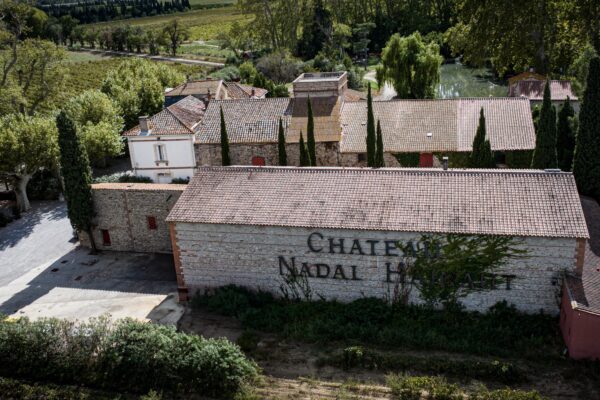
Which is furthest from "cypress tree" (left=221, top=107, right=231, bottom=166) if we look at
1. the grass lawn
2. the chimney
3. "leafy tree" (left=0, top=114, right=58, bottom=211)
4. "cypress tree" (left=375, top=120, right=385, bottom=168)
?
the grass lawn

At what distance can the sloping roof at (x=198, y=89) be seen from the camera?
49.6m

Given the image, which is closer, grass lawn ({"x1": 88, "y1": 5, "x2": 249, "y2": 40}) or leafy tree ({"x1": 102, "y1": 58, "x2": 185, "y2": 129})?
leafy tree ({"x1": 102, "y1": 58, "x2": 185, "y2": 129})

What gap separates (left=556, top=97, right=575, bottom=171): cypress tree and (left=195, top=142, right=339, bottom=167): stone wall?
1394 centimetres

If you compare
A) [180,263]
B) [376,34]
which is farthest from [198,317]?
[376,34]

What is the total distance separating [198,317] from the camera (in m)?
24.8

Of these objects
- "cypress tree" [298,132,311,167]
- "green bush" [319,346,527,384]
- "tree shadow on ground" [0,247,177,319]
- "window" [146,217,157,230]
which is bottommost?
"tree shadow on ground" [0,247,177,319]

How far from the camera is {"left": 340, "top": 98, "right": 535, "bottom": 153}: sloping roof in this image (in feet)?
120

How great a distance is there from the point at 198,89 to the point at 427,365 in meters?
36.7

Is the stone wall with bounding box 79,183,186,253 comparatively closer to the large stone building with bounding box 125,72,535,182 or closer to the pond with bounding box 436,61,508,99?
the large stone building with bounding box 125,72,535,182

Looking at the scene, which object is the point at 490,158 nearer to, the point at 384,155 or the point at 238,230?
the point at 384,155

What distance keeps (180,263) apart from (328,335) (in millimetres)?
7594

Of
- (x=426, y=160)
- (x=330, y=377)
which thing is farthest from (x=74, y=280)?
(x=426, y=160)

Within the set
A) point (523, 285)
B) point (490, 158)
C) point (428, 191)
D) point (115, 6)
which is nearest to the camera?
point (523, 285)

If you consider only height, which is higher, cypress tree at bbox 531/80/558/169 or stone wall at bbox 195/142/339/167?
cypress tree at bbox 531/80/558/169
